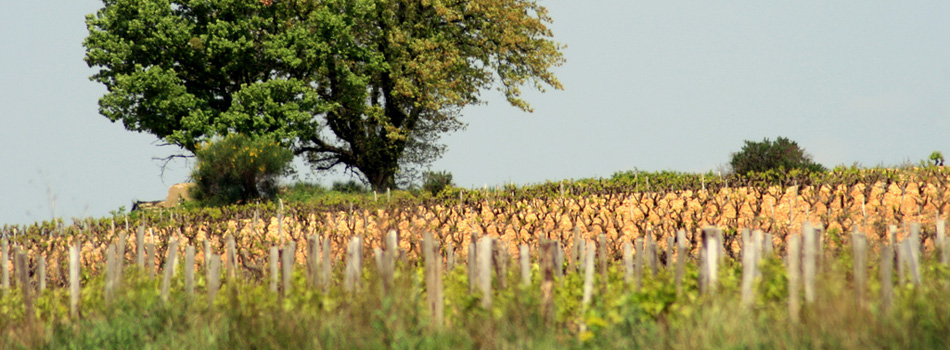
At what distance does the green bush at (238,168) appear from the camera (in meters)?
28.4

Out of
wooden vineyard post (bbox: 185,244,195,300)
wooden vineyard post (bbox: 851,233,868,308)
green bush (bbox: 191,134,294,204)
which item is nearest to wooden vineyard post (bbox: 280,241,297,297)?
wooden vineyard post (bbox: 185,244,195,300)

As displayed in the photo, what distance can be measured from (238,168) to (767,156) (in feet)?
55.4

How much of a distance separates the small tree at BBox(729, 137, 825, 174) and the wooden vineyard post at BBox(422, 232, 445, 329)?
750 inches

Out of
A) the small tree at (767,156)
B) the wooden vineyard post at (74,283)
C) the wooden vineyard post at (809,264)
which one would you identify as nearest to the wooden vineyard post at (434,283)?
the wooden vineyard post at (809,264)

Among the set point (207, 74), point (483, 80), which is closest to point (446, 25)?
point (483, 80)

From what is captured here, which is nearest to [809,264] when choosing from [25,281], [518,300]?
[518,300]

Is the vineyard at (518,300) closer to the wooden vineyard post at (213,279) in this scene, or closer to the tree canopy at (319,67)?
the wooden vineyard post at (213,279)

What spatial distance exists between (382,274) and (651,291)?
7.95 feet

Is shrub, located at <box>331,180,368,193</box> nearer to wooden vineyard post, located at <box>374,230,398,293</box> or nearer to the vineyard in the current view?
the vineyard

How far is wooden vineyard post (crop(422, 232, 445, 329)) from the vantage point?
24.1ft

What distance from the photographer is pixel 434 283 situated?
7.47 meters

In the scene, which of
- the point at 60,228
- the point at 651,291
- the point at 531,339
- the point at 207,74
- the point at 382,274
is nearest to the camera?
the point at 531,339

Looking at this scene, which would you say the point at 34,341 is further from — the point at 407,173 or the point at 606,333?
the point at 407,173

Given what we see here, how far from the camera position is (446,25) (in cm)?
3588
